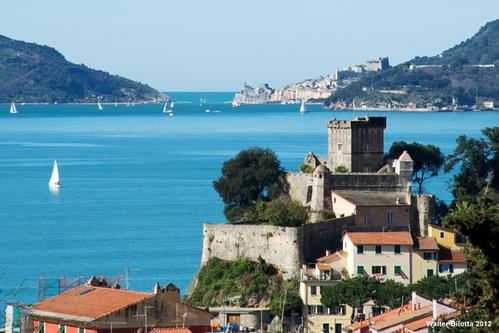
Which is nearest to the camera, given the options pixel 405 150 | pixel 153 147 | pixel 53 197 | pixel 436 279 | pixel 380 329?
pixel 380 329

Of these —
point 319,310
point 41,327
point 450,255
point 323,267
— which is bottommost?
point 319,310

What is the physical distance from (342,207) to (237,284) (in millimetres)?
4963

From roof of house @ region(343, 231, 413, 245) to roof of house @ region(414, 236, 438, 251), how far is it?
0.35 meters

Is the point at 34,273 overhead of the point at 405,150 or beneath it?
beneath

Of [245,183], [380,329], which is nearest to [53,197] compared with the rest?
[245,183]

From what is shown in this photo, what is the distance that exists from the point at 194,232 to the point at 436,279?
35.0 metres

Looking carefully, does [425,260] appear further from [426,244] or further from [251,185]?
[251,185]

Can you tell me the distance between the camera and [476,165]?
59594mm

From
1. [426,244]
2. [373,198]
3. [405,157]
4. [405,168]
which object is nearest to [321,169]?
[373,198]

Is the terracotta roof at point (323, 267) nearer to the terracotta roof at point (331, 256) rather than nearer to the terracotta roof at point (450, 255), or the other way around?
the terracotta roof at point (331, 256)

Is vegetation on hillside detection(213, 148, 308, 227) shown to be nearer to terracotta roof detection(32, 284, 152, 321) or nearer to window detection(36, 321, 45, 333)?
terracotta roof detection(32, 284, 152, 321)

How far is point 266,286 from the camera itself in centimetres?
5150

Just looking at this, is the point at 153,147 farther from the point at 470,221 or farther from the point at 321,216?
the point at 470,221

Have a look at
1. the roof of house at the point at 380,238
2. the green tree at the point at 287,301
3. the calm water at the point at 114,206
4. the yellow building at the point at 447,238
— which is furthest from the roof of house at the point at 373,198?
the calm water at the point at 114,206
